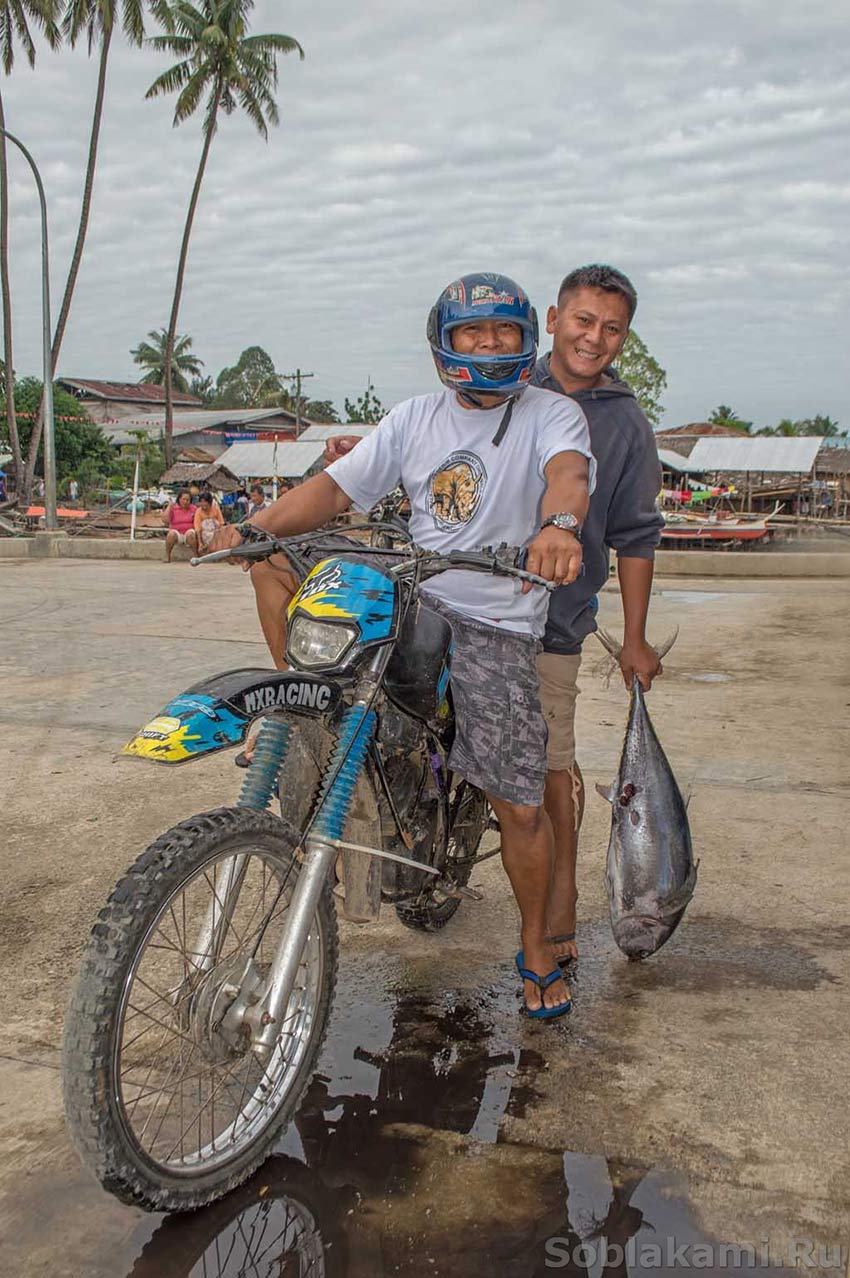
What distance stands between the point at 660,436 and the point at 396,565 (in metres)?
58.5

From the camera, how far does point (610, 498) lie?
10.9 feet

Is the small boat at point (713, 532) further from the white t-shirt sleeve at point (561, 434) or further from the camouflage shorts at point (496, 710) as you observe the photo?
the camouflage shorts at point (496, 710)

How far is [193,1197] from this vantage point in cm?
220

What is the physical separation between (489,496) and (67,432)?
41107 mm

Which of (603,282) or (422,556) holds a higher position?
(603,282)

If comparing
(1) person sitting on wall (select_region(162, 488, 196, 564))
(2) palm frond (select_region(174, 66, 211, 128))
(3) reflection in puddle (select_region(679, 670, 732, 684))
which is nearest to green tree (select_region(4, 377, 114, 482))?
(2) palm frond (select_region(174, 66, 211, 128))

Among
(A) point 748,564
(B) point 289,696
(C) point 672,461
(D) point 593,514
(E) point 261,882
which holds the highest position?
(D) point 593,514

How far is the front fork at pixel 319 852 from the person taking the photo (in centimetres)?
222

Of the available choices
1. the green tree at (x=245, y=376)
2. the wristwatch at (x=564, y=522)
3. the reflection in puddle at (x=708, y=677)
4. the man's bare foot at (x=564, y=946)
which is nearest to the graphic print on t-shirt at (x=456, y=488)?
the wristwatch at (x=564, y=522)

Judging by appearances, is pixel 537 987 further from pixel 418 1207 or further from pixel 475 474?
pixel 475 474

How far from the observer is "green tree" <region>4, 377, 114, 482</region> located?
4109cm

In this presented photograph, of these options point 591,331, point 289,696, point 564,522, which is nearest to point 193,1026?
point 289,696

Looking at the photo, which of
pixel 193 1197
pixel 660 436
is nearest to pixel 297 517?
pixel 193 1197

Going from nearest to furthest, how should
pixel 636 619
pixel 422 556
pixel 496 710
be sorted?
pixel 422 556, pixel 496 710, pixel 636 619
